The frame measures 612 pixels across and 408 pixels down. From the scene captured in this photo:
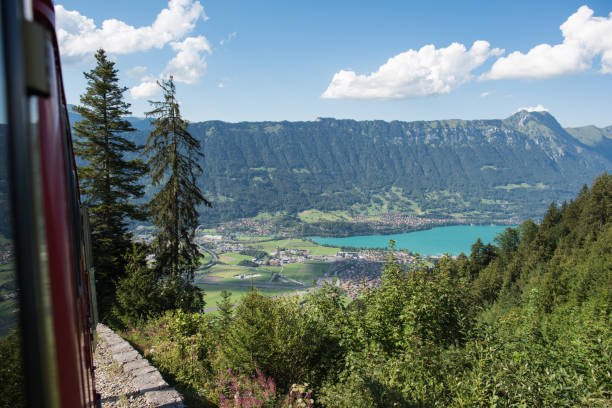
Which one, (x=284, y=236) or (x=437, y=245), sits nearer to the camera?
(x=437, y=245)

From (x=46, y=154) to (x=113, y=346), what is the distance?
706 cm

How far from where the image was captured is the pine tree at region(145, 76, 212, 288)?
12.5 metres

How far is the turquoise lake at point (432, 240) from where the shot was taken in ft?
316

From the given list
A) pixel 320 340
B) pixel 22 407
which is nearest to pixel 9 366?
pixel 22 407

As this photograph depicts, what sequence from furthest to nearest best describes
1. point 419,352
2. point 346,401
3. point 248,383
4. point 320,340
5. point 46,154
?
point 320,340
point 248,383
point 419,352
point 346,401
point 46,154

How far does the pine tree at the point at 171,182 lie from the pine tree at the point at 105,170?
1512mm

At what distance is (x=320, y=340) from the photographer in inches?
223

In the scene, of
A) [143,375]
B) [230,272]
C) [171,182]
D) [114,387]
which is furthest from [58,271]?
[230,272]

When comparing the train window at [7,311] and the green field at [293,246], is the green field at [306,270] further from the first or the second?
the train window at [7,311]

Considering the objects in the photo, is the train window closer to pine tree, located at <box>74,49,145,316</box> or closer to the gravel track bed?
the gravel track bed

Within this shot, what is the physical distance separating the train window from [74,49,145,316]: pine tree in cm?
1327

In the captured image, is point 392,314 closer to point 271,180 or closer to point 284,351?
point 284,351

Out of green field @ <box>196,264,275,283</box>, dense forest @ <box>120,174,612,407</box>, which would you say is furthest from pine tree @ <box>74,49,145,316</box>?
green field @ <box>196,264,275,283</box>

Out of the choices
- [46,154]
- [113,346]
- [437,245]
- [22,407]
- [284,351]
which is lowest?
[437,245]
